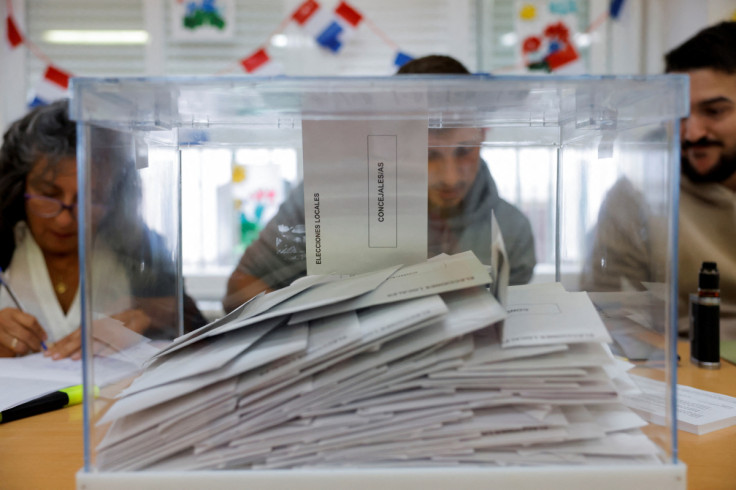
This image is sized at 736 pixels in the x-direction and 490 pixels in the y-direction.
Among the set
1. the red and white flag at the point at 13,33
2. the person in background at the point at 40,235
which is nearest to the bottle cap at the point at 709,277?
the person in background at the point at 40,235

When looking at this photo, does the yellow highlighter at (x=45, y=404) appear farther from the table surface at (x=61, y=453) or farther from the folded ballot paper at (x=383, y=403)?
the folded ballot paper at (x=383, y=403)

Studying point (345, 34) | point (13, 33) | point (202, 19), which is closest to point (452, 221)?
point (345, 34)

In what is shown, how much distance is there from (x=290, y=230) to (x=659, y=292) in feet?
1.27

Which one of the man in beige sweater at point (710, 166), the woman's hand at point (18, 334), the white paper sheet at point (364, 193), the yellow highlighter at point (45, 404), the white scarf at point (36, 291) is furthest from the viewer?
the man in beige sweater at point (710, 166)

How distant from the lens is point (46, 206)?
5.52ft

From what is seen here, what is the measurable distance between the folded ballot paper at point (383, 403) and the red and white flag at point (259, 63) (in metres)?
2.51

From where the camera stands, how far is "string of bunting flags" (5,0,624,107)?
8.90 feet

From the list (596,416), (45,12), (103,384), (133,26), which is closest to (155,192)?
(103,384)

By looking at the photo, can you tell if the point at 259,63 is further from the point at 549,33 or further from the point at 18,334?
the point at 18,334

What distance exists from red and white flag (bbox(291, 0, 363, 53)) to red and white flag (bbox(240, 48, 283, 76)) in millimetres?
248

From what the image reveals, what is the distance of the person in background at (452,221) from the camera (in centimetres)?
63

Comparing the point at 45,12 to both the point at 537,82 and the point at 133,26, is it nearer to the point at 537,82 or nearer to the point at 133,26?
the point at 133,26

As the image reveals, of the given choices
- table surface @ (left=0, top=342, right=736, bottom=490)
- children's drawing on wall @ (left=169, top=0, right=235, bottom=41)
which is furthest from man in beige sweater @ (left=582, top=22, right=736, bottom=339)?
children's drawing on wall @ (left=169, top=0, right=235, bottom=41)

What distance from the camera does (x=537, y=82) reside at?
46cm
